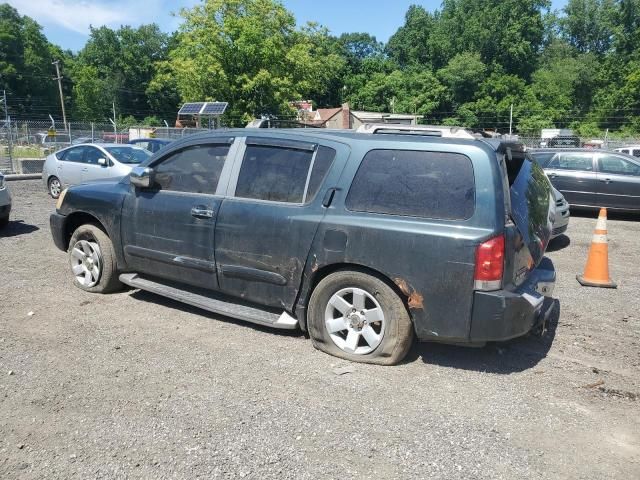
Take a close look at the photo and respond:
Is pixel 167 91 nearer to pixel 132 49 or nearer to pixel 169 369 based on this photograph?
pixel 132 49

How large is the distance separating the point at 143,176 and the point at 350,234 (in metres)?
2.25

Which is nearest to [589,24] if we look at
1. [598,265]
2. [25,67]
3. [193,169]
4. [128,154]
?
[25,67]

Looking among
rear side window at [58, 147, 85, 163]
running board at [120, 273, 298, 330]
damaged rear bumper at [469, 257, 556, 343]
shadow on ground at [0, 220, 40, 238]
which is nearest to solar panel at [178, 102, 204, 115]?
rear side window at [58, 147, 85, 163]

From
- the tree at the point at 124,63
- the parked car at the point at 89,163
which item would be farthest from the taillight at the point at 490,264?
the tree at the point at 124,63

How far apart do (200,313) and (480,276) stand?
2.71 metres

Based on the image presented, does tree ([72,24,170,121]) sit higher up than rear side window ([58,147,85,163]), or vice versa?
tree ([72,24,170,121])

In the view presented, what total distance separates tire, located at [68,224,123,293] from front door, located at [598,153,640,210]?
10.1m

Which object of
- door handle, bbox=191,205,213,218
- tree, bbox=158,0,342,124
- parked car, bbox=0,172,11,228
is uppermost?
tree, bbox=158,0,342,124

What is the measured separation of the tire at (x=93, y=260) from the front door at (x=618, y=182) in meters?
10.1

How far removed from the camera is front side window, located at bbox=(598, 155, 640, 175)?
11258mm

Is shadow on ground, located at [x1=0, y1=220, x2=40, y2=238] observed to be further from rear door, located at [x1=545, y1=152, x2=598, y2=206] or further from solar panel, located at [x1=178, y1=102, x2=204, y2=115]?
solar panel, located at [x1=178, y1=102, x2=204, y2=115]

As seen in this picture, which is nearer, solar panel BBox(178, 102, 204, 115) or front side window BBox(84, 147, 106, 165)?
front side window BBox(84, 147, 106, 165)

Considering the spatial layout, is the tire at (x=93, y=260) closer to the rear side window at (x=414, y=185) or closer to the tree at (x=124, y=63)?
the rear side window at (x=414, y=185)

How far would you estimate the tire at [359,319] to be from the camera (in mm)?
3805
